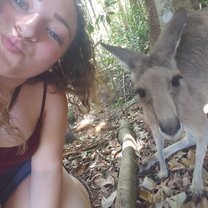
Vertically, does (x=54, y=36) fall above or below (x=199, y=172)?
above

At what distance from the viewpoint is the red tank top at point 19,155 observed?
2502mm

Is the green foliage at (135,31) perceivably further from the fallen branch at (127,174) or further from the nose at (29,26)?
the nose at (29,26)

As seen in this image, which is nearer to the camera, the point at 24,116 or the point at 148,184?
the point at 24,116

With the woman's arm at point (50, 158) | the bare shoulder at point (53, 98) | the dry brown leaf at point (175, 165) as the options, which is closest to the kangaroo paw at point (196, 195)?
the dry brown leaf at point (175, 165)

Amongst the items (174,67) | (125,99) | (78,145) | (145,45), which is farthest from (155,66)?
(145,45)

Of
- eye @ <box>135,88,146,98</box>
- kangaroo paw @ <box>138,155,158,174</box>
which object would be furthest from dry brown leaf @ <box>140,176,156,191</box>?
eye @ <box>135,88,146,98</box>

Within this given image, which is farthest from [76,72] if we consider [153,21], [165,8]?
[153,21]

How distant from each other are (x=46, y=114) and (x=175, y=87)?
41.3 inches

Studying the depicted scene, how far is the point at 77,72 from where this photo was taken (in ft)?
8.52

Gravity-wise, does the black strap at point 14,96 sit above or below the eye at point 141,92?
above

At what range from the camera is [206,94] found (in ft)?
11.5

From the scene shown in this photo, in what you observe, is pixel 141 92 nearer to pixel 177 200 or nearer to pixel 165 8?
pixel 177 200

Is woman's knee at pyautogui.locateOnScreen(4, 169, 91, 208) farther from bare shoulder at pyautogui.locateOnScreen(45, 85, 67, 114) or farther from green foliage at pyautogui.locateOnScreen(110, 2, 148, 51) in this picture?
green foliage at pyautogui.locateOnScreen(110, 2, 148, 51)

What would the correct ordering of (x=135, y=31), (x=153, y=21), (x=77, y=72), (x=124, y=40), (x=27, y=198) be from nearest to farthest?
(x=77, y=72) < (x=27, y=198) < (x=153, y=21) < (x=135, y=31) < (x=124, y=40)
